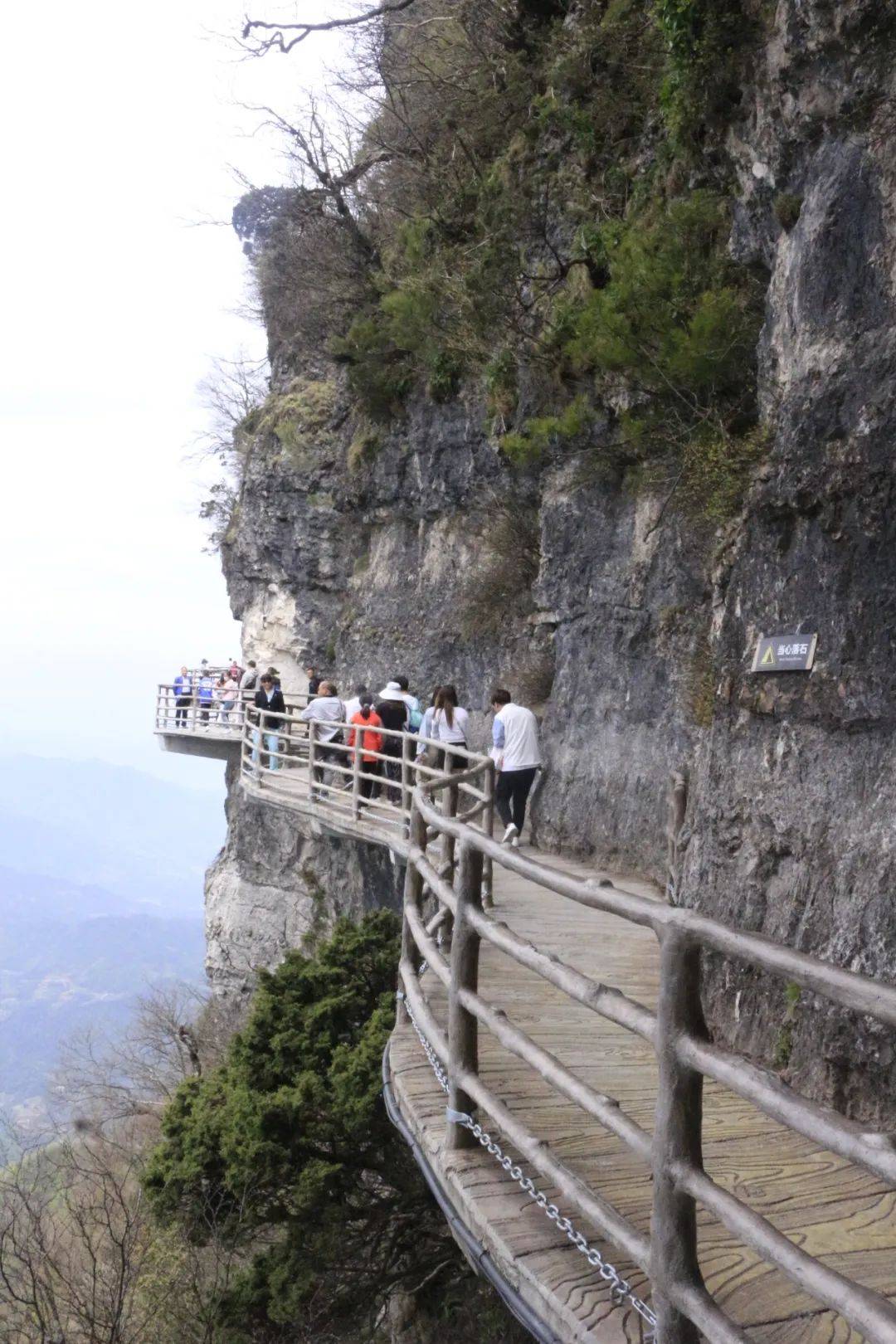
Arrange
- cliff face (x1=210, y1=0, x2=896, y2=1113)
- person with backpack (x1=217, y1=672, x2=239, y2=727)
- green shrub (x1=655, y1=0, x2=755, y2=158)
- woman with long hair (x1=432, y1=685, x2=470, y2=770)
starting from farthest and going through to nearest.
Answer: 1. person with backpack (x1=217, y1=672, x2=239, y2=727)
2. woman with long hair (x1=432, y1=685, x2=470, y2=770)
3. green shrub (x1=655, y1=0, x2=755, y2=158)
4. cliff face (x1=210, y1=0, x2=896, y2=1113)

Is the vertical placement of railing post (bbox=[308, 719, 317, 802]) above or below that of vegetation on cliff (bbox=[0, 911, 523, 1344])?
above

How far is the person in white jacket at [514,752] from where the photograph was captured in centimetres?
1130

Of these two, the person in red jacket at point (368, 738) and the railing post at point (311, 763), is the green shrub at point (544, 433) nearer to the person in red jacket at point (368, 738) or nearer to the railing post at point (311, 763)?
the person in red jacket at point (368, 738)

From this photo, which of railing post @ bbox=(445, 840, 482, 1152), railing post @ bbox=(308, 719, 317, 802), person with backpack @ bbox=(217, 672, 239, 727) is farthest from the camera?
person with backpack @ bbox=(217, 672, 239, 727)

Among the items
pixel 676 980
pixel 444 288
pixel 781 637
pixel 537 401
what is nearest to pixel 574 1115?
pixel 676 980

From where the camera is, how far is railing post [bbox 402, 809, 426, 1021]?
4.99m

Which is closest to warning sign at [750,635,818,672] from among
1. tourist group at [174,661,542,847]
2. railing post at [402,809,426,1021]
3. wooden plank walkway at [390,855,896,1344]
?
wooden plank walkway at [390,855,896,1344]

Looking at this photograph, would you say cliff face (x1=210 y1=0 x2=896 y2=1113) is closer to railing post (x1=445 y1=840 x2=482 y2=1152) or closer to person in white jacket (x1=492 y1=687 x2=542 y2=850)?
person in white jacket (x1=492 y1=687 x2=542 y2=850)

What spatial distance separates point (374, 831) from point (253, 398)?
85.0 ft

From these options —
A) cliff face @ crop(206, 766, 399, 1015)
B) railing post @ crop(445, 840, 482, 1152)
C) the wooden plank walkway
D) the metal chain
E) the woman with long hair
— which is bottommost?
cliff face @ crop(206, 766, 399, 1015)

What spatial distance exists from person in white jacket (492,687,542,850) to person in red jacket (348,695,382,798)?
1873 mm

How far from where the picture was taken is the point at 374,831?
12.8 metres

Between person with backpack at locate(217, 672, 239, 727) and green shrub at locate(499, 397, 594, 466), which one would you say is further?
person with backpack at locate(217, 672, 239, 727)

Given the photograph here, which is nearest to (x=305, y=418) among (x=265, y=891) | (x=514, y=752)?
(x=265, y=891)
